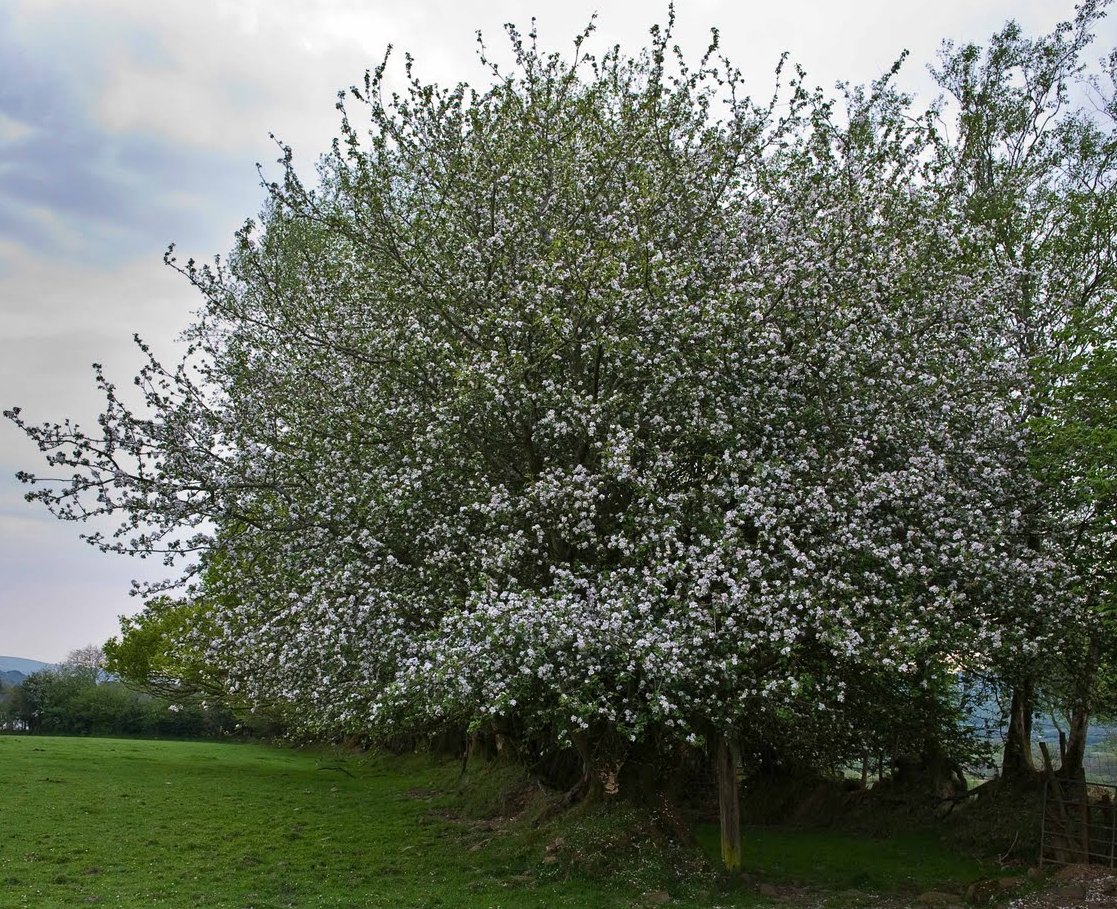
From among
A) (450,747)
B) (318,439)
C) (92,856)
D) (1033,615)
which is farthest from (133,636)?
(1033,615)

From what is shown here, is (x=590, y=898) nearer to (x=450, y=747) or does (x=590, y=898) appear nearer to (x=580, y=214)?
(x=580, y=214)

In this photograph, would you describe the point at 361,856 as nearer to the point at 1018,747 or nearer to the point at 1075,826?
the point at 1075,826

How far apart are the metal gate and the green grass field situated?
1796 mm

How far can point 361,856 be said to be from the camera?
21281 mm

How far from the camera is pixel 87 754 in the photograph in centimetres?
4284

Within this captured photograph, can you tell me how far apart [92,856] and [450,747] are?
23722 millimetres

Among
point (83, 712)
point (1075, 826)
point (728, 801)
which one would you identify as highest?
point (728, 801)

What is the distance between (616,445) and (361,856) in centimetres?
1285

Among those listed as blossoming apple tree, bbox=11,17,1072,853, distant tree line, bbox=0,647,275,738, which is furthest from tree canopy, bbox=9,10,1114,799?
distant tree line, bbox=0,647,275,738

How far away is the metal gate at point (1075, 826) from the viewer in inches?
728

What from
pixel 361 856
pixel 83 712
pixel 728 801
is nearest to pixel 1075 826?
pixel 728 801

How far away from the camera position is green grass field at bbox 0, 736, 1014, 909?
16797 millimetres

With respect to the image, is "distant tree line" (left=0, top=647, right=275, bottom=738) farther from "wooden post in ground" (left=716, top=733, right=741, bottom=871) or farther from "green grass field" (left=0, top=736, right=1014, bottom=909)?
"wooden post in ground" (left=716, top=733, right=741, bottom=871)

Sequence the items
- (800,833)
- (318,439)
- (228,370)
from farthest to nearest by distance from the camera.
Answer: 1. (800,833)
2. (228,370)
3. (318,439)
